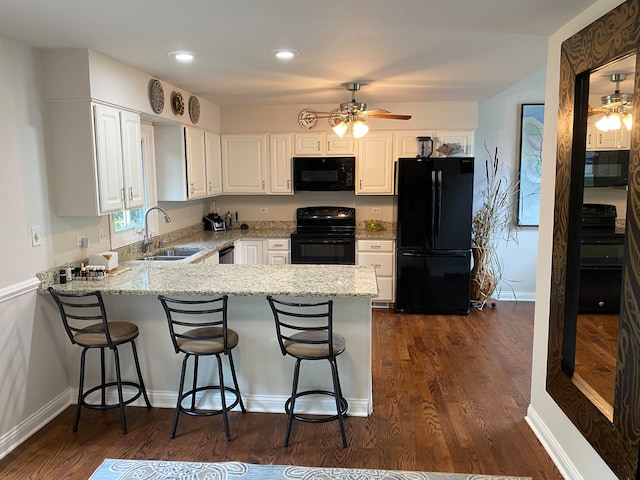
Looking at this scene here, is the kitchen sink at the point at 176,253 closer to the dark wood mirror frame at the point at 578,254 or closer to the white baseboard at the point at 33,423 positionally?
the white baseboard at the point at 33,423

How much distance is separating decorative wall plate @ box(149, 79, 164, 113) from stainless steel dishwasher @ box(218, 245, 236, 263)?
158 centimetres

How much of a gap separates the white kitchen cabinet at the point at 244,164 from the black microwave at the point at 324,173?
42 cm

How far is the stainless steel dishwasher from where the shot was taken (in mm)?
5109

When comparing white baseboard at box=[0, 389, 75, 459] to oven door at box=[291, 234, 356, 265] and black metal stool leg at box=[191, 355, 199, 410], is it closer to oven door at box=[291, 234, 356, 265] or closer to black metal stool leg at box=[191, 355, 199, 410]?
black metal stool leg at box=[191, 355, 199, 410]

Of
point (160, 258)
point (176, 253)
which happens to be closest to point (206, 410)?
point (160, 258)

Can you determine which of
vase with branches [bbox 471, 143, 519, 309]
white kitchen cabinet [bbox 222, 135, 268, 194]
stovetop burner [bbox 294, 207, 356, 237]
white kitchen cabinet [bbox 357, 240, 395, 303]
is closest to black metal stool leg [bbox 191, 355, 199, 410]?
white kitchen cabinet [bbox 357, 240, 395, 303]

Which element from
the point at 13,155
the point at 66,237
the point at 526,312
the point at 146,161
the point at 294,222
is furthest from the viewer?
the point at 294,222

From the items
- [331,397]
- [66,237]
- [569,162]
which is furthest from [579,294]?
[66,237]

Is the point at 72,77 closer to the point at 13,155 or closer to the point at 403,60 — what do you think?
the point at 13,155

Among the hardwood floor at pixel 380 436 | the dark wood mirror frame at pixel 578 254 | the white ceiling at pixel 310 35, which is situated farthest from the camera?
the hardwood floor at pixel 380 436

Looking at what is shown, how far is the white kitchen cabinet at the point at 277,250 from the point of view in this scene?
5.83 meters

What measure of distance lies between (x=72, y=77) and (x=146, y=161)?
1.55 metres

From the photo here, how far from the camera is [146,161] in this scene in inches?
184

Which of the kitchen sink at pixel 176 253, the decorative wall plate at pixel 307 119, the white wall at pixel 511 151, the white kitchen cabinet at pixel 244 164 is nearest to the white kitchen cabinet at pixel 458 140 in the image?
the white wall at pixel 511 151
